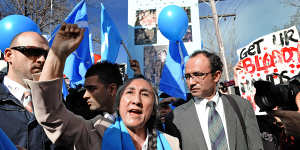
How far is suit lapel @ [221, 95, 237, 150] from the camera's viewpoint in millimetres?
1794

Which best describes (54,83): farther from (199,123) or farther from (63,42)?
(199,123)

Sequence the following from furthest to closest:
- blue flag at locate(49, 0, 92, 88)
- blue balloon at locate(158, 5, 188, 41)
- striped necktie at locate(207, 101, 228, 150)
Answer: blue flag at locate(49, 0, 92, 88)
blue balloon at locate(158, 5, 188, 41)
striped necktie at locate(207, 101, 228, 150)

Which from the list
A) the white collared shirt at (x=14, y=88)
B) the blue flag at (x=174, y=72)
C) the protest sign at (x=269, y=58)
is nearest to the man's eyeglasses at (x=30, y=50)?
the white collared shirt at (x=14, y=88)

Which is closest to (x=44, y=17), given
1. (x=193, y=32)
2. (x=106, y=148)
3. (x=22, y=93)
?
(x=193, y=32)

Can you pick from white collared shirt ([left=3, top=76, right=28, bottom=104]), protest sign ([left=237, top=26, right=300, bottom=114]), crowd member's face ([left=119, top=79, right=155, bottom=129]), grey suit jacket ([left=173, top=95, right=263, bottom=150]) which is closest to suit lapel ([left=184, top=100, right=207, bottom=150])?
grey suit jacket ([left=173, top=95, right=263, bottom=150])

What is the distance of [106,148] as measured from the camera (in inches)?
53.2

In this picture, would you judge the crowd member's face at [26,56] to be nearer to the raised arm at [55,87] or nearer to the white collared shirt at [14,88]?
the white collared shirt at [14,88]

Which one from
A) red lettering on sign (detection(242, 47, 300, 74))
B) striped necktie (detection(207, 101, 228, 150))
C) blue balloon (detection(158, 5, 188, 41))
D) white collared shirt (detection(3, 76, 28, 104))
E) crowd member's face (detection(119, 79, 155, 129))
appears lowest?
striped necktie (detection(207, 101, 228, 150))

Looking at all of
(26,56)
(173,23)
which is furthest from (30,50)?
(173,23)

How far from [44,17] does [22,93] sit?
806 cm

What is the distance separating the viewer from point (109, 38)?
3361 millimetres

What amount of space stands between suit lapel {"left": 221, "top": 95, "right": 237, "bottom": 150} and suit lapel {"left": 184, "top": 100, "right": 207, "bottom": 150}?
0.73 feet

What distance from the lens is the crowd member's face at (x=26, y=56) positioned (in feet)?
5.16

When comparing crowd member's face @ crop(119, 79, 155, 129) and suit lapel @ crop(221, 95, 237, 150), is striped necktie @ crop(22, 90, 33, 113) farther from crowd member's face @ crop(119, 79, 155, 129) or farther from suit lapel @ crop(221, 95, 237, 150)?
suit lapel @ crop(221, 95, 237, 150)
